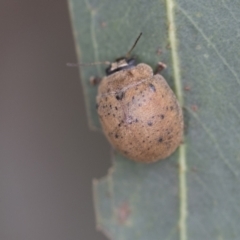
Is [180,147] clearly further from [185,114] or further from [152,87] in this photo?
[152,87]

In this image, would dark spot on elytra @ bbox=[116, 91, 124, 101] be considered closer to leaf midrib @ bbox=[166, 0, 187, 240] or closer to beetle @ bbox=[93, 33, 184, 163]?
beetle @ bbox=[93, 33, 184, 163]

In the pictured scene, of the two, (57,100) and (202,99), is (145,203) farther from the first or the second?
(57,100)

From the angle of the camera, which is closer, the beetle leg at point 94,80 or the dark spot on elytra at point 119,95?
the dark spot on elytra at point 119,95

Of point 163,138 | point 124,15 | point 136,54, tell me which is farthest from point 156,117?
point 124,15

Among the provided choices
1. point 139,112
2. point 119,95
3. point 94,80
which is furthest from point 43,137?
point 139,112

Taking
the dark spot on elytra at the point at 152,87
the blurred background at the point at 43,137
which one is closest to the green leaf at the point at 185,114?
the dark spot on elytra at the point at 152,87

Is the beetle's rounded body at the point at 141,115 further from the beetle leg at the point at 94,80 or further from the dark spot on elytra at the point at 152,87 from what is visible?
the beetle leg at the point at 94,80
